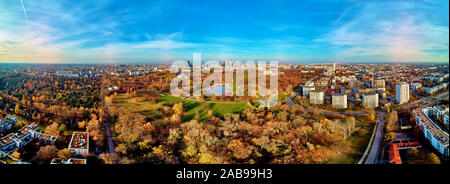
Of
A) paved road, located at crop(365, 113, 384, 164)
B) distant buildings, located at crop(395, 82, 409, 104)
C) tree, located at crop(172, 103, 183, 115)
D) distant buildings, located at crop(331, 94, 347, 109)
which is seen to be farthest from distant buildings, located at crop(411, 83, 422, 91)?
tree, located at crop(172, 103, 183, 115)

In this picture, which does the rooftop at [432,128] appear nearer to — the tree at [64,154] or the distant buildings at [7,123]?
the tree at [64,154]

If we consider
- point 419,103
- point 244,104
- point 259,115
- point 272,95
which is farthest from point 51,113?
point 419,103

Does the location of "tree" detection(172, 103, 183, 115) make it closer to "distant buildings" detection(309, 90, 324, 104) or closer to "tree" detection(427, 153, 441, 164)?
"distant buildings" detection(309, 90, 324, 104)

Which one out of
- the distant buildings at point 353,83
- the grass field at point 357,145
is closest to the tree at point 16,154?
the grass field at point 357,145

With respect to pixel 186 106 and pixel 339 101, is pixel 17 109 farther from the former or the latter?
pixel 339 101

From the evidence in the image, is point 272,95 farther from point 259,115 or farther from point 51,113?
point 51,113

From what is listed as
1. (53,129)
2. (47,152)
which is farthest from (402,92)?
(53,129)
